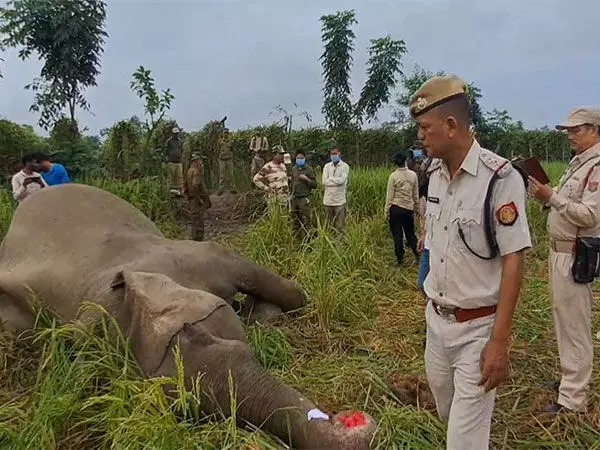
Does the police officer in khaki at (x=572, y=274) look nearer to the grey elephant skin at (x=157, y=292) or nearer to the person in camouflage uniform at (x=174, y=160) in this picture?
the grey elephant skin at (x=157, y=292)

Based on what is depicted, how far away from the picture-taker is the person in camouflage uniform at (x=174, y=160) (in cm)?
1207

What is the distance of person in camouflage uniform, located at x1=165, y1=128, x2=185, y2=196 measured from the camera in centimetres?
1207

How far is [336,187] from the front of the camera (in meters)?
8.91

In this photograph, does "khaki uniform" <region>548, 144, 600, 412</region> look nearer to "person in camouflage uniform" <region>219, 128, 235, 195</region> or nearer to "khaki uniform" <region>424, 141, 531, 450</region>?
"khaki uniform" <region>424, 141, 531, 450</region>

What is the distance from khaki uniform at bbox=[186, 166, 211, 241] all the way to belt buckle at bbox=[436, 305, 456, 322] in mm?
7232

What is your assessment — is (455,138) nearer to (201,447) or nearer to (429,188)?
(429,188)

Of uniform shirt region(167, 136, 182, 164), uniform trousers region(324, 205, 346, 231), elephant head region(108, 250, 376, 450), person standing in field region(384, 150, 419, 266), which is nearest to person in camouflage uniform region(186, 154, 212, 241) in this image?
uniform trousers region(324, 205, 346, 231)

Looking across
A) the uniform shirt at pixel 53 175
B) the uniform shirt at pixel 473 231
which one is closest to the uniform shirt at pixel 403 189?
the uniform shirt at pixel 53 175

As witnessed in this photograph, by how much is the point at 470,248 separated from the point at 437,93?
23.6 inches

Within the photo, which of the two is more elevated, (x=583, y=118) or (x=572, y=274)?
(x=583, y=118)

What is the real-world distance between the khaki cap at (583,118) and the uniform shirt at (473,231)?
1313 millimetres

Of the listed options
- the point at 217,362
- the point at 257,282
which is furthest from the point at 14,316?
the point at 217,362

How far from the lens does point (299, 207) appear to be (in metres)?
9.06

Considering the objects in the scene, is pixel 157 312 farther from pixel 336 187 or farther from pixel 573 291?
pixel 336 187
